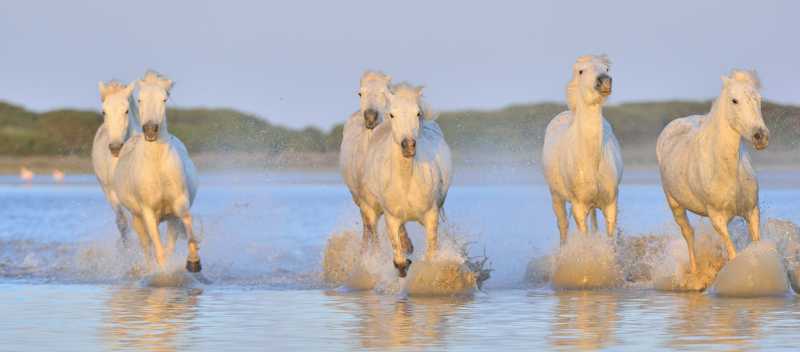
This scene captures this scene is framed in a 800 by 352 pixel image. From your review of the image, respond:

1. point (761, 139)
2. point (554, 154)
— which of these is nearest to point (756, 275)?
point (761, 139)

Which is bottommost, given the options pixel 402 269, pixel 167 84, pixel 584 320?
pixel 584 320

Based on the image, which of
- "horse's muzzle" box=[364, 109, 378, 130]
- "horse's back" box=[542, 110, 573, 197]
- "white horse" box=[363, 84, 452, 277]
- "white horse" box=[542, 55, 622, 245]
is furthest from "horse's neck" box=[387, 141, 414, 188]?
"horse's back" box=[542, 110, 573, 197]

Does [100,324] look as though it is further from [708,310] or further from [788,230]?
[788,230]

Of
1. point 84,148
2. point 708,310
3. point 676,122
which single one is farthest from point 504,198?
point 84,148

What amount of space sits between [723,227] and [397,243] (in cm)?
295

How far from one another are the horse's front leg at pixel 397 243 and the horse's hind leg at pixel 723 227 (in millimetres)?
2827

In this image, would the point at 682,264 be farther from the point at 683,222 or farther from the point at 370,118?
the point at 370,118

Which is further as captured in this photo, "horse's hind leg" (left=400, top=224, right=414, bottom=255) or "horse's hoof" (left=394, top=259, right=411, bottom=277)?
"horse's hind leg" (left=400, top=224, right=414, bottom=255)

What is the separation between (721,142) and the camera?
665 inches

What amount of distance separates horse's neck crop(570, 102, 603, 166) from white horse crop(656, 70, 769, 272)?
0.81 meters

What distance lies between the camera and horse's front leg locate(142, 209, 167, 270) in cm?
1914

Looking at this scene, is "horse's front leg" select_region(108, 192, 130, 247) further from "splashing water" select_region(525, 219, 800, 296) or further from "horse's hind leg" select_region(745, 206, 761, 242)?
"horse's hind leg" select_region(745, 206, 761, 242)

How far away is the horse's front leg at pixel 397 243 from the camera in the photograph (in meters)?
17.6

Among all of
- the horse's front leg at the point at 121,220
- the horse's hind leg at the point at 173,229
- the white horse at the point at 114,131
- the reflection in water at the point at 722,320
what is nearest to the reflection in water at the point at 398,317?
the reflection in water at the point at 722,320
